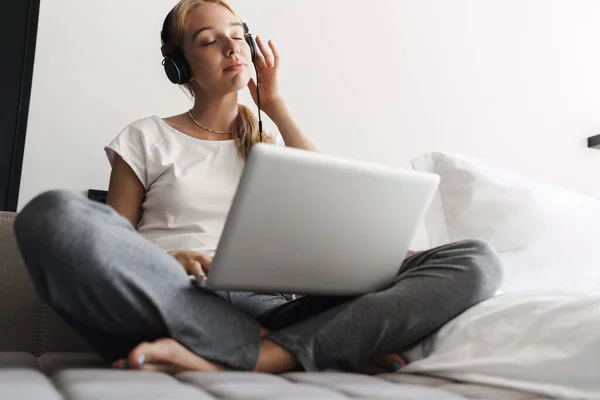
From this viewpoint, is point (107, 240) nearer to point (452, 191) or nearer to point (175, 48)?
point (175, 48)

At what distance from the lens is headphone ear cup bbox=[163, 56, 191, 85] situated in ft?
5.42

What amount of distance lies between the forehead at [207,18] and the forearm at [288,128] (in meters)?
0.23

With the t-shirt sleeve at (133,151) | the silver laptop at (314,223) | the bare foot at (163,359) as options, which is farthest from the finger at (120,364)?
the t-shirt sleeve at (133,151)

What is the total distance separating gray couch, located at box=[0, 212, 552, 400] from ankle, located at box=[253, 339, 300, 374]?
0.11 feet

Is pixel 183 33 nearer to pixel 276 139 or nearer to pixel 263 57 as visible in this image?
pixel 263 57

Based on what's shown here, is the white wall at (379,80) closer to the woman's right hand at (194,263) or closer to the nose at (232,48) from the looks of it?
the nose at (232,48)

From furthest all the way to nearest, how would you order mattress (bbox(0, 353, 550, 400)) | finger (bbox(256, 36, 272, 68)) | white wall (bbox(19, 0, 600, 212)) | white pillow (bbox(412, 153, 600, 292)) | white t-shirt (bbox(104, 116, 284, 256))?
white wall (bbox(19, 0, 600, 212)), finger (bbox(256, 36, 272, 68)), white pillow (bbox(412, 153, 600, 292)), white t-shirt (bbox(104, 116, 284, 256)), mattress (bbox(0, 353, 550, 400))

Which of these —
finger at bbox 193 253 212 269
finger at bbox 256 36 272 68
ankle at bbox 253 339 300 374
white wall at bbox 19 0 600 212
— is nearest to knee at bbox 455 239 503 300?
ankle at bbox 253 339 300 374

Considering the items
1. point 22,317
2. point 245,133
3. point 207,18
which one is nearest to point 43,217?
point 22,317

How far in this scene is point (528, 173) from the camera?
8.00 ft

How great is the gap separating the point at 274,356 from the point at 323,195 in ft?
0.80

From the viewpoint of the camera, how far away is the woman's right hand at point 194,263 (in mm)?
1169

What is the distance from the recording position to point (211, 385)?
88 cm

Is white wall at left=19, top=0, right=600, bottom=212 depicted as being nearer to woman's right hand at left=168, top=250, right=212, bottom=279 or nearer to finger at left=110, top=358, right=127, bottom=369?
woman's right hand at left=168, top=250, right=212, bottom=279
